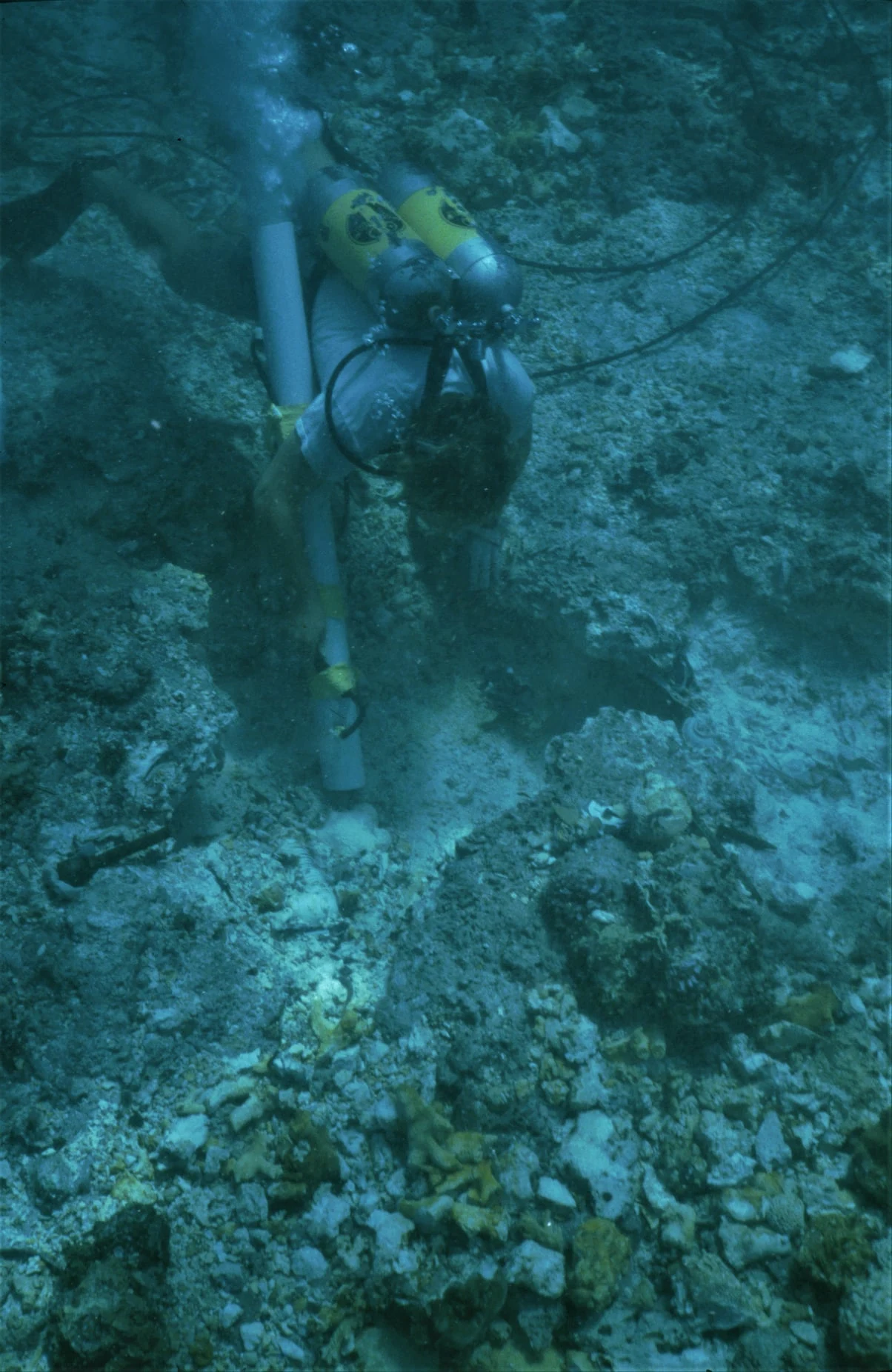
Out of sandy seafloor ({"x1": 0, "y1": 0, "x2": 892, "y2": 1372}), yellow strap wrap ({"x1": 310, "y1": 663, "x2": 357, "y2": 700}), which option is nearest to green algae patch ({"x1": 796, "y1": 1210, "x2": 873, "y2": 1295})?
sandy seafloor ({"x1": 0, "y1": 0, "x2": 892, "y2": 1372})

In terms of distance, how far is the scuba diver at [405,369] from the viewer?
2.07 meters

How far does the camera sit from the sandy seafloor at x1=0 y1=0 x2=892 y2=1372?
158 centimetres

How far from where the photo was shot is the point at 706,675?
2.78 metres

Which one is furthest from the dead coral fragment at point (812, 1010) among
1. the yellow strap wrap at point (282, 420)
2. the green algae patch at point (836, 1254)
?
the yellow strap wrap at point (282, 420)

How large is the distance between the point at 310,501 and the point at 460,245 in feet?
2.86

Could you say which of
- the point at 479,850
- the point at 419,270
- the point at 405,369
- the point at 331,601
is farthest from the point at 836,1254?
the point at 419,270

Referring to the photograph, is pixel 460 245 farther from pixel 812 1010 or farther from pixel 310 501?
pixel 812 1010

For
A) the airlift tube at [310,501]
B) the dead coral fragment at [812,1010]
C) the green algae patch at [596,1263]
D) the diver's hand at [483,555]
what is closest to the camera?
the green algae patch at [596,1263]

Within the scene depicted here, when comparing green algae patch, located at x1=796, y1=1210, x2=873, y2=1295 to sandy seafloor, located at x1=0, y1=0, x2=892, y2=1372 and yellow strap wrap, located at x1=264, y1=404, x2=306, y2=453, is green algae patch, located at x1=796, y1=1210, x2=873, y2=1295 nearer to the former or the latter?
sandy seafloor, located at x1=0, y1=0, x2=892, y2=1372

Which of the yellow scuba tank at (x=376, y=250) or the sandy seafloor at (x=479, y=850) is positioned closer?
the sandy seafloor at (x=479, y=850)

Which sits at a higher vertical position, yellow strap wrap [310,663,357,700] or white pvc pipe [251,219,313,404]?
white pvc pipe [251,219,313,404]

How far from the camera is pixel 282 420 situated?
2.48 m

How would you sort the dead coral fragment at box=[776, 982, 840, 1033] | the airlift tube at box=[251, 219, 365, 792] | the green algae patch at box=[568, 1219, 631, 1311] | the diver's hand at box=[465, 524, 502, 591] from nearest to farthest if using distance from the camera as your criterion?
the green algae patch at box=[568, 1219, 631, 1311] → the dead coral fragment at box=[776, 982, 840, 1033] → the airlift tube at box=[251, 219, 365, 792] → the diver's hand at box=[465, 524, 502, 591]

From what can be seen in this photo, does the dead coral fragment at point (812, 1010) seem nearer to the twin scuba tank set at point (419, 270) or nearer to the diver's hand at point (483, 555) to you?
the diver's hand at point (483, 555)
